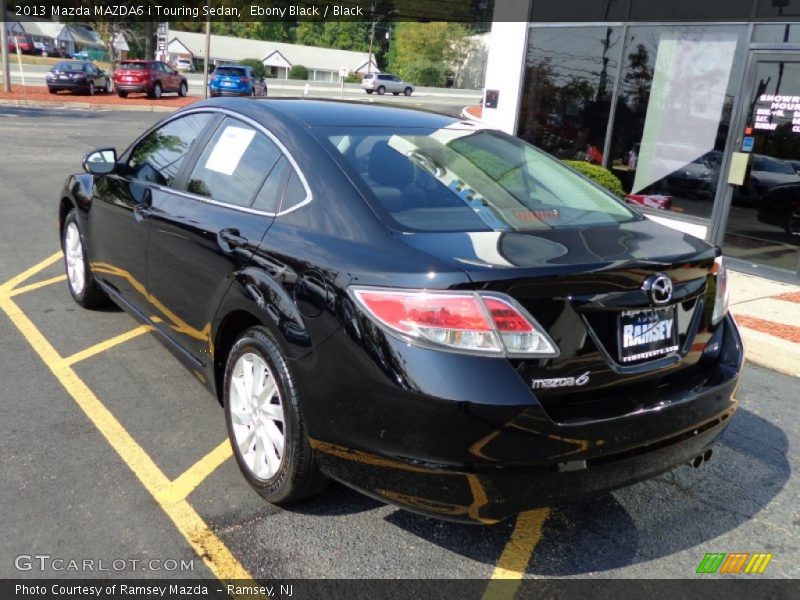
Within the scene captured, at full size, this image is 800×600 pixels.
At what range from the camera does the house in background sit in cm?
7375

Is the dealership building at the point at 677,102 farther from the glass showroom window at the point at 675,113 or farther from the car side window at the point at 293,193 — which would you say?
the car side window at the point at 293,193

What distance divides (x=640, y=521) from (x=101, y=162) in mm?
3762

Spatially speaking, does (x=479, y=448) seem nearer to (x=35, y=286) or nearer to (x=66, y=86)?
(x=35, y=286)

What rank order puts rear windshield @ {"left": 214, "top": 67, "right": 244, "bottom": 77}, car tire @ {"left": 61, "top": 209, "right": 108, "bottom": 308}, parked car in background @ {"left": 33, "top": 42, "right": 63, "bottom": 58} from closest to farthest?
car tire @ {"left": 61, "top": 209, "right": 108, "bottom": 308}, rear windshield @ {"left": 214, "top": 67, "right": 244, "bottom": 77}, parked car in background @ {"left": 33, "top": 42, "right": 63, "bottom": 58}

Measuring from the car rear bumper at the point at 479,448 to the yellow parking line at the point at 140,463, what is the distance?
0.56 meters

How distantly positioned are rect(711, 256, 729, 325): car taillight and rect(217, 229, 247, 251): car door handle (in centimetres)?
195

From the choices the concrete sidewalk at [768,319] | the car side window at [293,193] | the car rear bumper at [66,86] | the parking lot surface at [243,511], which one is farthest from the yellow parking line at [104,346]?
the car rear bumper at [66,86]

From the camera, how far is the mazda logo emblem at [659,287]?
2535mm

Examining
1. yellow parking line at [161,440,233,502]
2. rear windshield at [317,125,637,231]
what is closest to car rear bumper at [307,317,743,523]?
rear windshield at [317,125,637,231]

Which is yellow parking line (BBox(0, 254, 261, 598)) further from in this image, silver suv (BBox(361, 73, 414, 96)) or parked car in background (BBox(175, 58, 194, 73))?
parked car in background (BBox(175, 58, 194, 73))

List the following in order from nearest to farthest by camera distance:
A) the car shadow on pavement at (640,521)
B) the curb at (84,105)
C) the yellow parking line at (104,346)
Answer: the car shadow on pavement at (640,521) → the yellow parking line at (104,346) → the curb at (84,105)

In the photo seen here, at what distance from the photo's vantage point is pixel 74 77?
31.3m

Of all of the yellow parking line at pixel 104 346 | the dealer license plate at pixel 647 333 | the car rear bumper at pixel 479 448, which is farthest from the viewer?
the yellow parking line at pixel 104 346

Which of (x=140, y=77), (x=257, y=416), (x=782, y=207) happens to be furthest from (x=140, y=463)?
(x=140, y=77)
